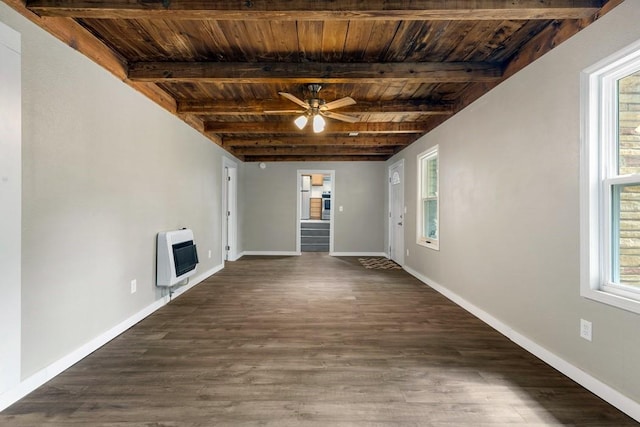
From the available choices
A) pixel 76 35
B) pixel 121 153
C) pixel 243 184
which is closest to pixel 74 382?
pixel 121 153

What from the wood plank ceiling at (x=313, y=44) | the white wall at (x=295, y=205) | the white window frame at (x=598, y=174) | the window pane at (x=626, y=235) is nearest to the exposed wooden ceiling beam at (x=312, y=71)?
the wood plank ceiling at (x=313, y=44)

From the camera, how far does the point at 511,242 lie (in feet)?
8.32

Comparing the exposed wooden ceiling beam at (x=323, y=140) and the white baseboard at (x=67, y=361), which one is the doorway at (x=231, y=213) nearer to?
the exposed wooden ceiling beam at (x=323, y=140)

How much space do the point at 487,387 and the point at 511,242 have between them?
120 cm

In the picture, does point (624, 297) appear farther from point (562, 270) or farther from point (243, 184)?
point (243, 184)

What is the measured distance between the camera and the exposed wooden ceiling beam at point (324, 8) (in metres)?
1.76

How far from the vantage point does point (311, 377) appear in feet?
6.41

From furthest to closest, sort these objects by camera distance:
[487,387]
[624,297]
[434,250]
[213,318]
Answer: [434,250] < [213,318] < [487,387] < [624,297]

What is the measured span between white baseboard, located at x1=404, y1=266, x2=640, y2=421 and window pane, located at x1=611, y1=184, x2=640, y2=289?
1.97 ft

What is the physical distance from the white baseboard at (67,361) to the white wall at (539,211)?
10.7ft

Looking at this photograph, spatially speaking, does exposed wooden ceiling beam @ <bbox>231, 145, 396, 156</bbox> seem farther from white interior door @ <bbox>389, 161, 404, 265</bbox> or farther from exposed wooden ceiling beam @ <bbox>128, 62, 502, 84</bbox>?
exposed wooden ceiling beam @ <bbox>128, 62, 502, 84</bbox>

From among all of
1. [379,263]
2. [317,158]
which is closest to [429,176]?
[379,263]

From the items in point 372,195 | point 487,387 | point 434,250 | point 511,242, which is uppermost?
point 372,195

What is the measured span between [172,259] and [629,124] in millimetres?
3761
